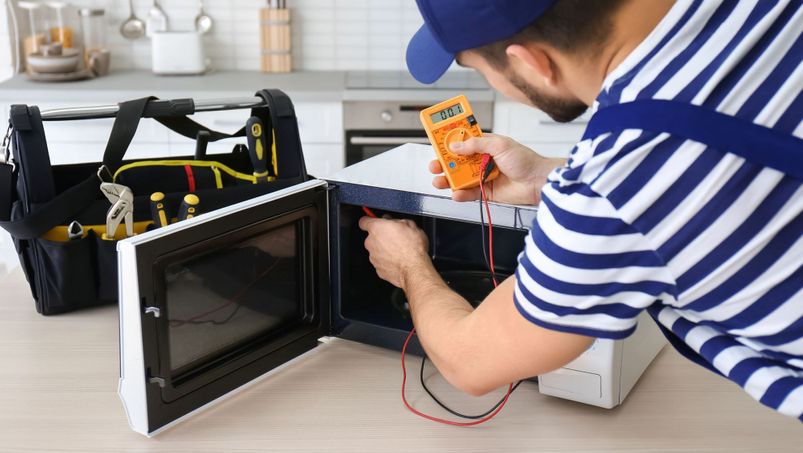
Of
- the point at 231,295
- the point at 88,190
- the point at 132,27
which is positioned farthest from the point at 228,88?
the point at 231,295

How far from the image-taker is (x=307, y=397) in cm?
111

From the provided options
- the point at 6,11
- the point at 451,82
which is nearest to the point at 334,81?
the point at 451,82

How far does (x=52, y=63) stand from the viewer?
112 inches

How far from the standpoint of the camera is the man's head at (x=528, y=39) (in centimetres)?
74

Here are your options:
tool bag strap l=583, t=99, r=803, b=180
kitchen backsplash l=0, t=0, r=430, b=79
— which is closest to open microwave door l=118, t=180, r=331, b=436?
tool bag strap l=583, t=99, r=803, b=180

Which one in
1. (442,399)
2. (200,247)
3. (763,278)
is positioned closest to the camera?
(763,278)

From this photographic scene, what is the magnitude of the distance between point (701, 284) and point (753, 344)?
0.12 metres

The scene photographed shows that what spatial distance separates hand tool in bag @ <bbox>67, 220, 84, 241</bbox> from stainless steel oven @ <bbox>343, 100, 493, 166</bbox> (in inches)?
60.0

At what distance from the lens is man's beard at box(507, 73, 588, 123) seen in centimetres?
84

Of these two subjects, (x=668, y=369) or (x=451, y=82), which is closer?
(x=668, y=369)

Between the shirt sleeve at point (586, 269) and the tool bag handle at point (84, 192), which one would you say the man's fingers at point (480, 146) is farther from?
the tool bag handle at point (84, 192)

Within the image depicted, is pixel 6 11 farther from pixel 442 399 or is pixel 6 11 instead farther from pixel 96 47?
pixel 442 399

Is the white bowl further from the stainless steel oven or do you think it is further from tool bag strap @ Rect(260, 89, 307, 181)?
tool bag strap @ Rect(260, 89, 307, 181)

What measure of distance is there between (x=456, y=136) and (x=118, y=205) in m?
0.51
